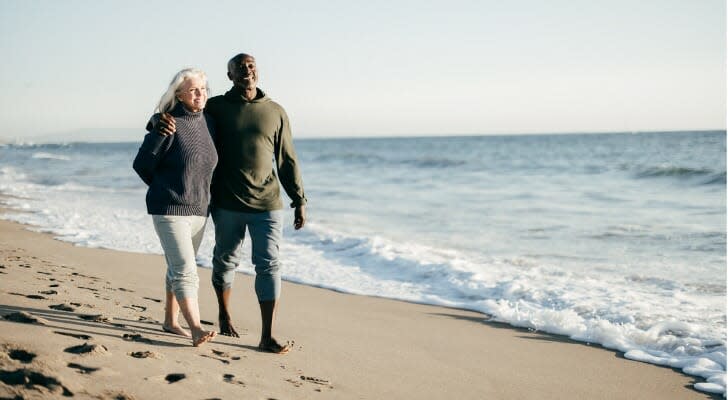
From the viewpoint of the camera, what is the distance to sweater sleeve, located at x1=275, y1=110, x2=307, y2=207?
12.4 feet

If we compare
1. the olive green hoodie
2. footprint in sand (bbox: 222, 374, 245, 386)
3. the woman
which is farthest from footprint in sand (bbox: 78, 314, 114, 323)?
footprint in sand (bbox: 222, 374, 245, 386)

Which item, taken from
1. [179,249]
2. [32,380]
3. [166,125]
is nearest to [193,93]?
[166,125]

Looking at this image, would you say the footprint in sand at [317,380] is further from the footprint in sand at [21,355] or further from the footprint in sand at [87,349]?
the footprint in sand at [21,355]

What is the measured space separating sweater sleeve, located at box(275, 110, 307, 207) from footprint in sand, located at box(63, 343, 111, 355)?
1393 millimetres

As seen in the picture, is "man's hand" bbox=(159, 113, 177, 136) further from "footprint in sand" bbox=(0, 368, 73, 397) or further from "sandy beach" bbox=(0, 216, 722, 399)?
"footprint in sand" bbox=(0, 368, 73, 397)

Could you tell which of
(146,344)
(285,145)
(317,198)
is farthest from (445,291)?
(317,198)

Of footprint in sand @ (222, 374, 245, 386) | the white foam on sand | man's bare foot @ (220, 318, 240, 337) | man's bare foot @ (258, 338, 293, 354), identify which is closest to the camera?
footprint in sand @ (222, 374, 245, 386)

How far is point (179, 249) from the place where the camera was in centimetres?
345

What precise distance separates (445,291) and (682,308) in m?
2.32

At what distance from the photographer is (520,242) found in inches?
381

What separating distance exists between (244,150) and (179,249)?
700mm

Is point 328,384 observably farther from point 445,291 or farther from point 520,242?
point 520,242

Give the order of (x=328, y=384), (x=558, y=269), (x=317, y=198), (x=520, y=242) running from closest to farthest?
(x=328, y=384) → (x=558, y=269) → (x=520, y=242) → (x=317, y=198)

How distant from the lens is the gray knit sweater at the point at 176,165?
3329 millimetres
